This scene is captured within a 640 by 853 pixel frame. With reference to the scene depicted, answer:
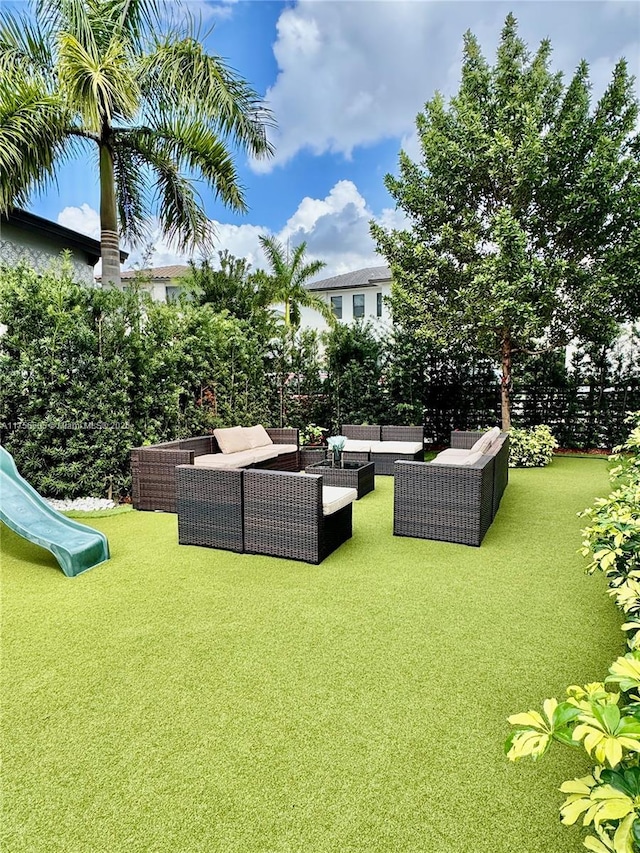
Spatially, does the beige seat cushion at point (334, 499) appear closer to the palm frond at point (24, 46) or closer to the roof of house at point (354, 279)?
the palm frond at point (24, 46)

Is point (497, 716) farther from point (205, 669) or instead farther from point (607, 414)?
point (607, 414)

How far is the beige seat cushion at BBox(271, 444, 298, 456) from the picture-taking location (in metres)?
7.29

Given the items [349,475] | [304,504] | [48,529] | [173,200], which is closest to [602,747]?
[304,504]

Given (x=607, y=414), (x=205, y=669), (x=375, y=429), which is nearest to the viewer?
(x=205, y=669)

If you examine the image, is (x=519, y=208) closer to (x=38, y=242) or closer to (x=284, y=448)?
(x=284, y=448)

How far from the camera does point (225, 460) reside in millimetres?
6238

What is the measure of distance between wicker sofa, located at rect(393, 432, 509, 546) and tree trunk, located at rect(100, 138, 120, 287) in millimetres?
5522

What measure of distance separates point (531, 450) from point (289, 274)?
12121 millimetres

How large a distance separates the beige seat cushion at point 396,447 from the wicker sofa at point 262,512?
3245 mm

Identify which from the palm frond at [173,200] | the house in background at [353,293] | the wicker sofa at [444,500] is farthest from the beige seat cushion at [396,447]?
the house in background at [353,293]

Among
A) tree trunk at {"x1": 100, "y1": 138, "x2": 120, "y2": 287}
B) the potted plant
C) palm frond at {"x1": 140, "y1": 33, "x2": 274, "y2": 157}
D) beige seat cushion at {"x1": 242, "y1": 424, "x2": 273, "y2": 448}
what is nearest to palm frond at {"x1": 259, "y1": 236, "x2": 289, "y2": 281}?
the potted plant

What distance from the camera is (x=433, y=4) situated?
6.62m

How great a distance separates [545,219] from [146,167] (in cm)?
690

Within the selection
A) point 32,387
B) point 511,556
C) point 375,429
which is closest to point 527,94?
point 375,429
